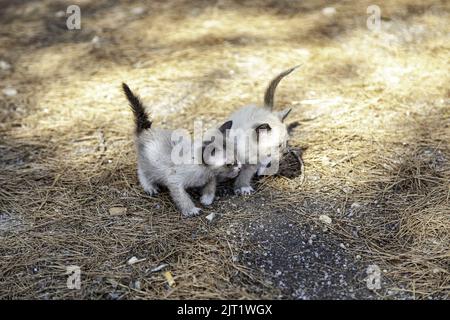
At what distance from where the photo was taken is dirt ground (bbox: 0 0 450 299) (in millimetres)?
2719

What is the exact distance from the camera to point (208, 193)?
11.0 ft

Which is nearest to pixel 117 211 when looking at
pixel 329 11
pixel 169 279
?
pixel 169 279

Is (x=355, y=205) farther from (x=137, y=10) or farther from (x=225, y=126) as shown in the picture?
(x=137, y=10)

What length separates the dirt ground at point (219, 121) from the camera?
8.92ft

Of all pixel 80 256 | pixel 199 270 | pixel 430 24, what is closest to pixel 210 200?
pixel 199 270

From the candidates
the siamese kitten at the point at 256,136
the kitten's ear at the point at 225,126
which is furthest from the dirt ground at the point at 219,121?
the kitten's ear at the point at 225,126

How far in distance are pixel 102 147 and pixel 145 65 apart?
59.3 inches

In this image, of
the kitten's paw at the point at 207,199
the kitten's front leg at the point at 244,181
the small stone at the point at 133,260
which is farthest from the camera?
the kitten's front leg at the point at 244,181

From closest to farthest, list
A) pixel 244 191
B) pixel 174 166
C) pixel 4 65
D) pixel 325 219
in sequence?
pixel 325 219 → pixel 174 166 → pixel 244 191 → pixel 4 65

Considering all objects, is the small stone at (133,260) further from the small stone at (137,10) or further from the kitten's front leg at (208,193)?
the small stone at (137,10)

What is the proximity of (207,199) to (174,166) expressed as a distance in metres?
0.33

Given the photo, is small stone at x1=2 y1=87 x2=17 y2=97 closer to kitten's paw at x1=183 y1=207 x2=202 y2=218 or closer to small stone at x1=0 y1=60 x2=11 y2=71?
small stone at x1=0 y1=60 x2=11 y2=71

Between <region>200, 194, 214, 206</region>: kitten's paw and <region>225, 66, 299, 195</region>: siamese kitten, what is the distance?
21 centimetres

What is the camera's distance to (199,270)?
2727 millimetres
